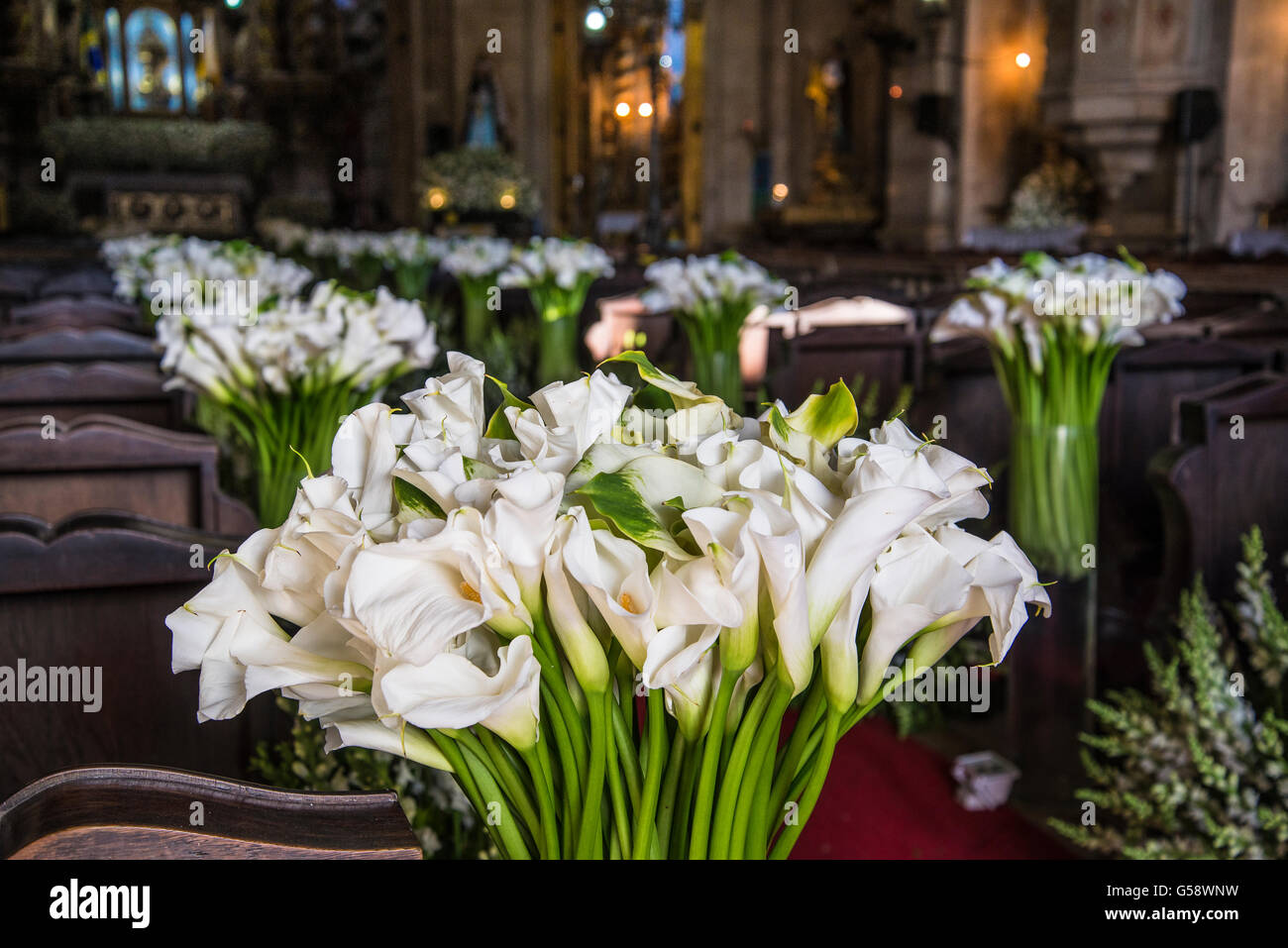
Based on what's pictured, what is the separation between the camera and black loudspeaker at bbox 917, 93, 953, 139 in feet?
34.7

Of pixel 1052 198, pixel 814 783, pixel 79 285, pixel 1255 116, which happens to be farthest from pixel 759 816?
pixel 1052 198

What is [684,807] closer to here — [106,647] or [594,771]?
[594,771]

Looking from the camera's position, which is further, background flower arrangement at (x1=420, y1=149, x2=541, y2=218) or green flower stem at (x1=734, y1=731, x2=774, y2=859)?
background flower arrangement at (x1=420, y1=149, x2=541, y2=218)

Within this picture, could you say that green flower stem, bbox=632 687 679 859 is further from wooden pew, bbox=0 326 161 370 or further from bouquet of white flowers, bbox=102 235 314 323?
wooden pew, bbox=0 326 161 370

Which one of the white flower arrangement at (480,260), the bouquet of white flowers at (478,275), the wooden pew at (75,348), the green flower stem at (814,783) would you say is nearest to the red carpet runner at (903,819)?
the green flower stem at (814,783)

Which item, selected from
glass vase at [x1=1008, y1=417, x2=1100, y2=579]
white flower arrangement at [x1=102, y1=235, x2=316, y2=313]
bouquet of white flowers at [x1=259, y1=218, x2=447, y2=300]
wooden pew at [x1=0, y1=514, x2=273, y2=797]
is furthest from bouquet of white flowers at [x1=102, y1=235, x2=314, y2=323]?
glass vase at [x1=1008, y1=417, x2=1100, y2=579]

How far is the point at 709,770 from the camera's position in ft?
2.44

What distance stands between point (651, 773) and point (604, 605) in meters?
0.11

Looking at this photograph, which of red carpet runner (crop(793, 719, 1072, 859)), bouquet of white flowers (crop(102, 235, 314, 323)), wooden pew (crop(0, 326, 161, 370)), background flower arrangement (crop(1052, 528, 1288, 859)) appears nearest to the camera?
background flower arrangement (crop(1052, 528, 1288, 859))

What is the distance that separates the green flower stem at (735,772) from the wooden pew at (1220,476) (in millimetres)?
1891

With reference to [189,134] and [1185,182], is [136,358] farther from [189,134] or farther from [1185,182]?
[189,134]

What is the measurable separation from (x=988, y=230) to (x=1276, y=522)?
782 centimetres

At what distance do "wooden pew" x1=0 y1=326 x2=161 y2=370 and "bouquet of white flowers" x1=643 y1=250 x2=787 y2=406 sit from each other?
1.45 metres

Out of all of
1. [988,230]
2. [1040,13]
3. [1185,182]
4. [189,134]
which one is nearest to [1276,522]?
[1185,182]
